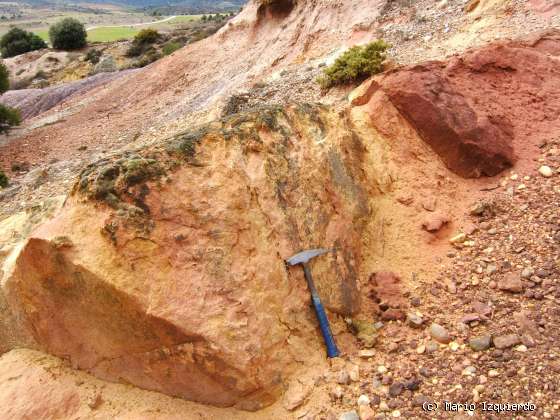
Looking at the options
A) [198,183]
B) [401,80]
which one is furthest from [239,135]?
[401,80]

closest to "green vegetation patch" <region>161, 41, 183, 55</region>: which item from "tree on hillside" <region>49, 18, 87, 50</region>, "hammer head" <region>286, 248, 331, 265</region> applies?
"tree on hillside" <region>49, 18, 87, 50</region>

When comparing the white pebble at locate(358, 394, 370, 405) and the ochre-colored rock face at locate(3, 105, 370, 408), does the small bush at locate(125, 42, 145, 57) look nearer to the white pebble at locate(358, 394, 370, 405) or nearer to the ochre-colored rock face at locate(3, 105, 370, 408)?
the ochre-colored rock face at locate(3, 105, 370, 408)

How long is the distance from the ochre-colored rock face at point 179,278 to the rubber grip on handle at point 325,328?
7 cm

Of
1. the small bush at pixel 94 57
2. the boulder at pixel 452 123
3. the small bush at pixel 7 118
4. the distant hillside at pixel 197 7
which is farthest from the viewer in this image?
the distant hillside at pixel 197 7

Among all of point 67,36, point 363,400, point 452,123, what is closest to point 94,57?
point 67,36

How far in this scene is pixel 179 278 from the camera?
3631mm

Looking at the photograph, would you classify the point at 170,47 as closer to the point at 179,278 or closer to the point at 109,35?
the point at 179,278

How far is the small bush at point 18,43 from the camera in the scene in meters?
41.3

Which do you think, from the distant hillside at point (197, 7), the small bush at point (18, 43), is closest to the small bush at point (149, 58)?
the small bush at point (18, 43)

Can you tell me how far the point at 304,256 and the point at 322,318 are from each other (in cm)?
54

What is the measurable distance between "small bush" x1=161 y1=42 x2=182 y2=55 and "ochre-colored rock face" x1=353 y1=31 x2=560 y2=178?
27.1 meters

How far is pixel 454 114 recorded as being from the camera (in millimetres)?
5793

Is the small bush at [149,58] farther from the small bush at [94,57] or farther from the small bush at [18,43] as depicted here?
the small bush at [18,43]

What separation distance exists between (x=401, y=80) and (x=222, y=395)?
14.0ft
